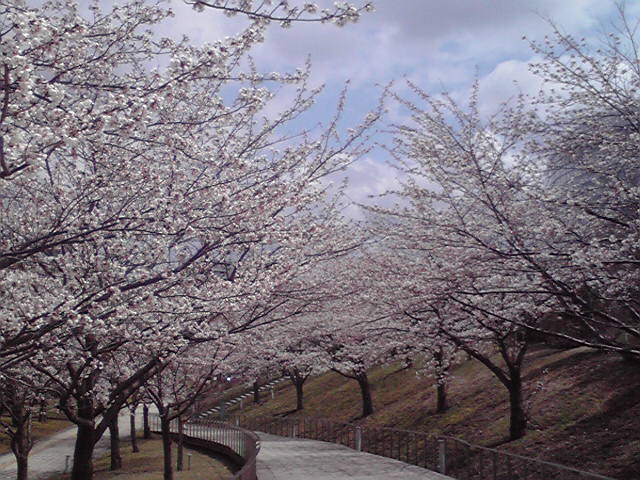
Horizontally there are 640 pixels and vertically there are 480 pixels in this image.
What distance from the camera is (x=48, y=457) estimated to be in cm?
3256

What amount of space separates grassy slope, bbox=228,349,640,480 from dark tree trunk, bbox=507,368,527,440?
28 centimetres

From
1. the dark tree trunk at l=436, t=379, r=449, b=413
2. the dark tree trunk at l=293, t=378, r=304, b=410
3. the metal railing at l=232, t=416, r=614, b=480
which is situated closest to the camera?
the metal railing at l=232, t=416, r=614, b=480

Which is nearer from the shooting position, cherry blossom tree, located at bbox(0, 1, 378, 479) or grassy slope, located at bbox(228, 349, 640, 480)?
cherry blossom tree, located at bbox(0, 1, 378, 479)

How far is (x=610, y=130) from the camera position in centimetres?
939

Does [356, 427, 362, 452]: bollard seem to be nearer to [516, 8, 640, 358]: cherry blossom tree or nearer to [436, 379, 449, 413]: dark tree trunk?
[436, 379, 449, 413]: dark tree trunk

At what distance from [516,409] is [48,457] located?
24.7 m

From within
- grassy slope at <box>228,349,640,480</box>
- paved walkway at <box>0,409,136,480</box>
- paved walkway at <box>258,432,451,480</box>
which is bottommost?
paved walkway at <box>0,409,136,480</box>

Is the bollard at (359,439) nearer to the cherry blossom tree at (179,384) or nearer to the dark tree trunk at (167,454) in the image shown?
the cherry blossom tree at (179,384)

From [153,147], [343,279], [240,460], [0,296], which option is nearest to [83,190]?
[153,147]

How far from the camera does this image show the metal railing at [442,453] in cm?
1200

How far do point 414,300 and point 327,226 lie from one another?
2183 millimetres

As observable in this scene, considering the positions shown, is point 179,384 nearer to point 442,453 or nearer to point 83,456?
point 442,453

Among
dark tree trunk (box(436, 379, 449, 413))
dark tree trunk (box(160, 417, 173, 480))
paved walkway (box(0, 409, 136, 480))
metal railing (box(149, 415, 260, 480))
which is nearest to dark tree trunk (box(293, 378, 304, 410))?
metal railing (box(149, 415, 260, 480))

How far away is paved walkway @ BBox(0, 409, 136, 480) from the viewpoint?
88.5 feet
